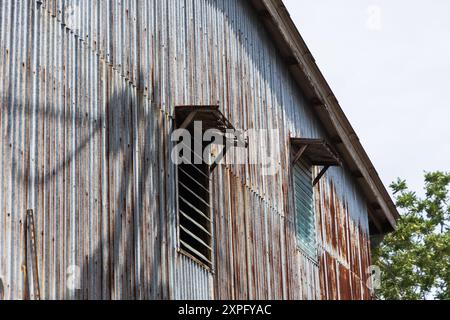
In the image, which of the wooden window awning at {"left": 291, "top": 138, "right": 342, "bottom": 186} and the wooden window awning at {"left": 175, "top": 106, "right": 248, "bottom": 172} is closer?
the wooden window awning at {"left": 175, "top": 106, "right": 248, "bottom": 172}

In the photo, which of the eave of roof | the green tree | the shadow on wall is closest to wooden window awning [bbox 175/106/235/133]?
the shadow on wall

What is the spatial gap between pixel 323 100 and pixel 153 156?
345 inches

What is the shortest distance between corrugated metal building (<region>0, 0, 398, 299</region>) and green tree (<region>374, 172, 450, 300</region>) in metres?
19.1

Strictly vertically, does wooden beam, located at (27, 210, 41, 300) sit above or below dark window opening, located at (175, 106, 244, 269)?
below

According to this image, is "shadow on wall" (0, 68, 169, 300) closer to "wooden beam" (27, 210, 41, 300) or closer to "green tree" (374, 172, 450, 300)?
"wooden beam" (27, 210, 41, 300)

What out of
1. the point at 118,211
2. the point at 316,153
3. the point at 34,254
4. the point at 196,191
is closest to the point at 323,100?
Result: the point at 316,153

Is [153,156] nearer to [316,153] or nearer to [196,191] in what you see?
[196,191]

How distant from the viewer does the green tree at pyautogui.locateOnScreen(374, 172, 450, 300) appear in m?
39.7

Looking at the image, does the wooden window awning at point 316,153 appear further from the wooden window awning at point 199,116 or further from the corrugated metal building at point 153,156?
the wooden window awning at point 199,116

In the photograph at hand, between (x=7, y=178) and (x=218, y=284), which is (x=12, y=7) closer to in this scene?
(x=7, y=178)

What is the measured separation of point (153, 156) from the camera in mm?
12891

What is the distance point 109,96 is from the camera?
38.9 feet

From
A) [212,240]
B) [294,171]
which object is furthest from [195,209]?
[294,171]

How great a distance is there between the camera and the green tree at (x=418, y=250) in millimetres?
39656
